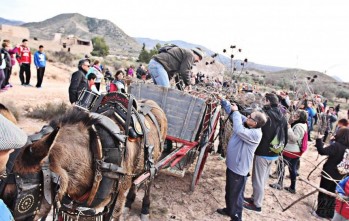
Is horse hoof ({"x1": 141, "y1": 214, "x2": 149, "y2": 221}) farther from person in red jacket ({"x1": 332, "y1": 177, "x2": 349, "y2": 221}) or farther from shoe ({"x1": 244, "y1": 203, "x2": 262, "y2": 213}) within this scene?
person in red jacket ({"x1": 332, "y1": 177, "x2": 349, "y2": 221})

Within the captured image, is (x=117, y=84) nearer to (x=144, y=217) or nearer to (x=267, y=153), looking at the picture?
(x=144, y=217)

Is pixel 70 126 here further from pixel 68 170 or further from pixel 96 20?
pixel 96 20

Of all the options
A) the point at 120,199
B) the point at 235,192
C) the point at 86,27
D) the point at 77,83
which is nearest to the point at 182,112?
the point at 235,192

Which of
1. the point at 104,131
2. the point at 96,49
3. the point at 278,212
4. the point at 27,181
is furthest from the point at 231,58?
the point at 96,49

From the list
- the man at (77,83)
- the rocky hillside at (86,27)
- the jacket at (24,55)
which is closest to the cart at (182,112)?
the man at (77,83)

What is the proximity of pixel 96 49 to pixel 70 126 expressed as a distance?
4499 cm

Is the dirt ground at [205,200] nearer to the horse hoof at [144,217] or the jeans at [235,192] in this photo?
the horse hoof at [144,217]

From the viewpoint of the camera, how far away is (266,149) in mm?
4918

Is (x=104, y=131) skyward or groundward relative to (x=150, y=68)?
groundward

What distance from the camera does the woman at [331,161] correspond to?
4.74 metres

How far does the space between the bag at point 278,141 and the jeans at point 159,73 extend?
228 centimetres

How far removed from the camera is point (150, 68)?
18.4ft

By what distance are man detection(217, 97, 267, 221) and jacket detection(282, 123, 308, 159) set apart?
6.16ft

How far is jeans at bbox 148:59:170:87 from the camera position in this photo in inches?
216
